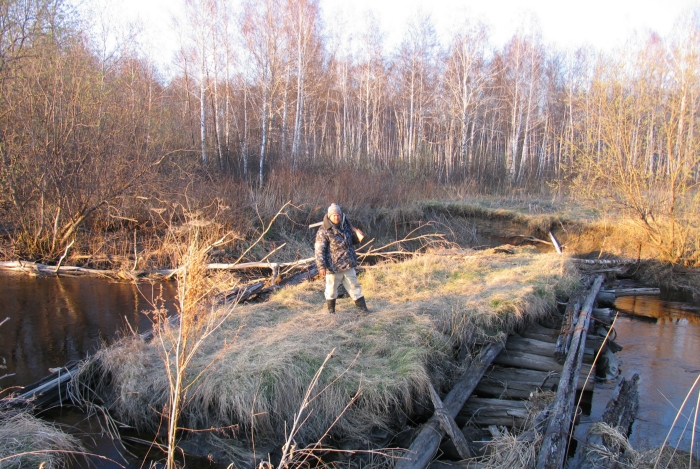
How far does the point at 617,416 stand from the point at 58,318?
32.5 feet

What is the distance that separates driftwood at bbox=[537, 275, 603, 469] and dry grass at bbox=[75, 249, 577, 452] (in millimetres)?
1167

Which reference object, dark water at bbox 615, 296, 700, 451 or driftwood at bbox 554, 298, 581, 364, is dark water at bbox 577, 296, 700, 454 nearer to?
dark water at bbox 615, 296, 700, 451

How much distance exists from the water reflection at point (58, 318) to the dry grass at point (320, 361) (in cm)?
121

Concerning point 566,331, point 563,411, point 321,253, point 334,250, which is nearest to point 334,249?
point 334,250

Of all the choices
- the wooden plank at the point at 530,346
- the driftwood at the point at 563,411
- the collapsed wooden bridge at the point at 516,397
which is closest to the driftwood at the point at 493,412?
the collapsed wooden bridge at the point at 516,397

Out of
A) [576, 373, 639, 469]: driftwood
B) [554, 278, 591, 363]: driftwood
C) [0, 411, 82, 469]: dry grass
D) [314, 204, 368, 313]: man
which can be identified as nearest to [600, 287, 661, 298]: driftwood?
[554, 278, 591, 363]: driftwood

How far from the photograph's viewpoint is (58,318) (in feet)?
31.8

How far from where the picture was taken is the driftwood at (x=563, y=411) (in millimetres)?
4520

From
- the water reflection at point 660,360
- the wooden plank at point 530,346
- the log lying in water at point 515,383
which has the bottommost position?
the water reflection at point 660,360

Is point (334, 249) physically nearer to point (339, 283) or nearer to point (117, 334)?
point (339, 283)

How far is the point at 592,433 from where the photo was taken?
17.7ft

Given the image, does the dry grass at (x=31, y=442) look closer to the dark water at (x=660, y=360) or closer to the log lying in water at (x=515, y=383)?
the log lying in water at (x=515, y=383)

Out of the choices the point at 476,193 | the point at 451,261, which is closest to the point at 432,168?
the point at 476,193

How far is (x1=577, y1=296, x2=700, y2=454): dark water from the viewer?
6195 mm
